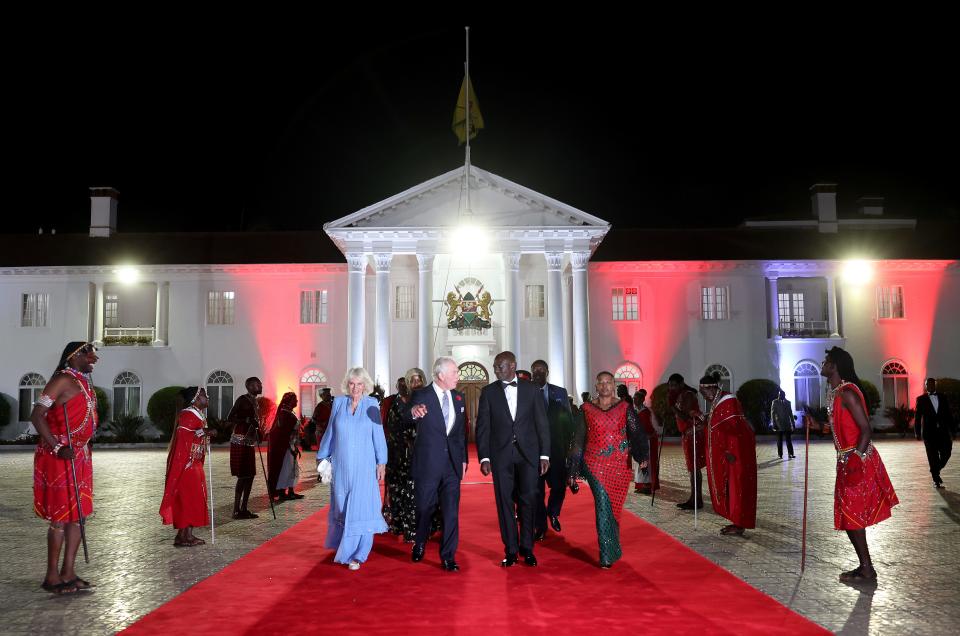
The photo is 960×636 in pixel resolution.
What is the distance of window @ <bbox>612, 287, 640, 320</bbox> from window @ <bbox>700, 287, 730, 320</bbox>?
277 cm

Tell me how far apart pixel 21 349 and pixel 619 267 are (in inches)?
975

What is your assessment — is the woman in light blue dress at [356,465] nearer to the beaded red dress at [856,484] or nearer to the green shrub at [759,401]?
the beaded red dress at [856,484]

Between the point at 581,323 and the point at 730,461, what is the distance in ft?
61.9

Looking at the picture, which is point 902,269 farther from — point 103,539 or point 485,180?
point 103,539

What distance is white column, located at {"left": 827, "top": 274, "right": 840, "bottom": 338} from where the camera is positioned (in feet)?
106

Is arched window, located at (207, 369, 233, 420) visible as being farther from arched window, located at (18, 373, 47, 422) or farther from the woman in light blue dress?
the woman in light blue dress

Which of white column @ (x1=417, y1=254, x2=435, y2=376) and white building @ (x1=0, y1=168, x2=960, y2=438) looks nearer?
white column @ (x1=417, y1=254, x2=435, y2=376)

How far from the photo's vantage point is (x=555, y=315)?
2761cm

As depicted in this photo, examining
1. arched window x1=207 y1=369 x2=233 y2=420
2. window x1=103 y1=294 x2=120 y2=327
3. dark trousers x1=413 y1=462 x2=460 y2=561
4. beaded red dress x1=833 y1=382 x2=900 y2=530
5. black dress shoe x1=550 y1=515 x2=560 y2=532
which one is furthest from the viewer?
window x1=103 y1=294 x2=120 y2=327

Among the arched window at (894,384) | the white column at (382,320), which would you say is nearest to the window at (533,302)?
the white column at (382,320)

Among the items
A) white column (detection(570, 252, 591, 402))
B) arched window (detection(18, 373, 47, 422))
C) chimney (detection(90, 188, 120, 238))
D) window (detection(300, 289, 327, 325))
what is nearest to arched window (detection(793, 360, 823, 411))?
white column (detection(570, 252, 591, 402))

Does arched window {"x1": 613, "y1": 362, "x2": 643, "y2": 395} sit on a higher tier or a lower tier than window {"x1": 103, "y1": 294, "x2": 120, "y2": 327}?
lower

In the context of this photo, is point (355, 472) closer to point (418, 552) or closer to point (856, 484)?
point (418, 552)

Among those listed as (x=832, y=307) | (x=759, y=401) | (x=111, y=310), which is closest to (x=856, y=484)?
(x=759, y=401)
